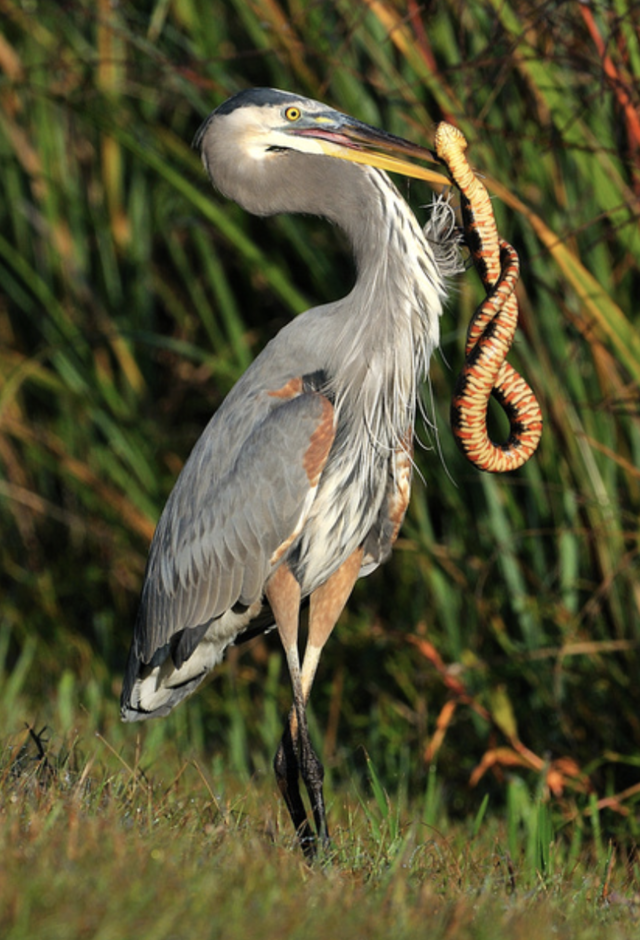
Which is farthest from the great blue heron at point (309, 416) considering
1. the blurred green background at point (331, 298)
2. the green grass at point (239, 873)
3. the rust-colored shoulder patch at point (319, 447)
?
the green grass at point (239, 873)

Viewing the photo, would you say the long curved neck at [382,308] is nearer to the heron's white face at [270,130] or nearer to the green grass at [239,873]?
the heron's white face at [270,130]

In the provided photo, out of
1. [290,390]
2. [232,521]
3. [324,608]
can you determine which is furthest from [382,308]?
[324,608]

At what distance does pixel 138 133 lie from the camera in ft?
18.4

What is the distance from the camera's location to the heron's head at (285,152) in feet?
12.5

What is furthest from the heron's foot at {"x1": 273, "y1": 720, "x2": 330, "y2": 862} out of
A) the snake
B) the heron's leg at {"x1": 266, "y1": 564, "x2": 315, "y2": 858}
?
the snake

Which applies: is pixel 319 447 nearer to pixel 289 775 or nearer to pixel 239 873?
pixel 289 775

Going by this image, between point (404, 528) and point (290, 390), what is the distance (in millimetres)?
1178

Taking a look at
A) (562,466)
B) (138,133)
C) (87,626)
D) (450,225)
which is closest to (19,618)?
(87,626)

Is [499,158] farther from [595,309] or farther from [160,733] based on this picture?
[160,733]

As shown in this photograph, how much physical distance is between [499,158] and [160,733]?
104 inches

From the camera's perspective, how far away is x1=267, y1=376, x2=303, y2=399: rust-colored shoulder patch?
3.88m

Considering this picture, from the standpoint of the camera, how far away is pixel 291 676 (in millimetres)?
3945

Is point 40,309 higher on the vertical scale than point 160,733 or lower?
higher

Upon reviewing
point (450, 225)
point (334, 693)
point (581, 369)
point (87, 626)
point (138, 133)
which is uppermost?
point (138, 133)
